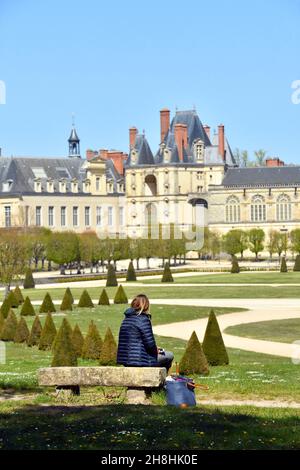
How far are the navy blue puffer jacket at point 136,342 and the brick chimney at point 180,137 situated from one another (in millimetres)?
73849

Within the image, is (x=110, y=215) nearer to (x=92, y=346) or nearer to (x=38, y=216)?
(x=38, y=216)

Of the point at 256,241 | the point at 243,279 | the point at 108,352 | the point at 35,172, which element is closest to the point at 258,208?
the point at 256,241

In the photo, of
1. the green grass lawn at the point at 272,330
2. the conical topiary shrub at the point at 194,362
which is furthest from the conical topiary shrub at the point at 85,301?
the conical topiary shrub at the point at 194,362

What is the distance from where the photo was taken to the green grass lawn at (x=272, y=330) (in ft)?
72.6

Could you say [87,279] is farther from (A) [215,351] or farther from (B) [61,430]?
(B) [61,430]

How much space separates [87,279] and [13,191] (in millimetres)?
Result: 26873

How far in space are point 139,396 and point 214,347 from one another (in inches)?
224

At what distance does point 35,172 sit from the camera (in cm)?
7625

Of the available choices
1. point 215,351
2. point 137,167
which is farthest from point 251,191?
point 215,351

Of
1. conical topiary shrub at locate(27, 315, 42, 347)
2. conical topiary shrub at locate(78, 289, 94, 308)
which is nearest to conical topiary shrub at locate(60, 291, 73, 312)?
conical topiary shrub at locate(78, 289, 94, 308)

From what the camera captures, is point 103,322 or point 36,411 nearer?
point 36,411

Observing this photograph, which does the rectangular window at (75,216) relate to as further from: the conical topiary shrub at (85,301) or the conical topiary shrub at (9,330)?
the conical topiary shrub at (9,330)

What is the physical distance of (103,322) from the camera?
1013 inches

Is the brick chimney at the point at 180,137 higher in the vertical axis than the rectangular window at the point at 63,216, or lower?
higher
